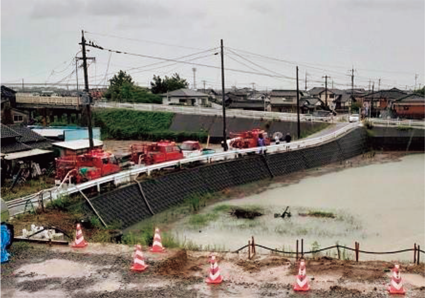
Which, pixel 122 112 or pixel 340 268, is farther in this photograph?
pixel 122 112

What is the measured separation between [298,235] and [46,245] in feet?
27.0

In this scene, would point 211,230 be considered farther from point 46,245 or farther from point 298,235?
point 46,245

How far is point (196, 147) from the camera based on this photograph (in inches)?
1097

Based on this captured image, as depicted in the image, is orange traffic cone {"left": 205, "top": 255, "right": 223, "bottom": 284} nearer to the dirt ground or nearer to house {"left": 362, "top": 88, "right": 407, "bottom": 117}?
the dirt ground

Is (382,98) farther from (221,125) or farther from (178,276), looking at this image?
(178,276)

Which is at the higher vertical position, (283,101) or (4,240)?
(283,101)

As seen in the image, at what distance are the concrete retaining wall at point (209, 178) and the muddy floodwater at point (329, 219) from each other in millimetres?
1686

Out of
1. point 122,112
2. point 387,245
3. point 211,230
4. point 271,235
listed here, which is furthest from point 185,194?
point 122,112

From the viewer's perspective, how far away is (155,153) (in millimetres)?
23312

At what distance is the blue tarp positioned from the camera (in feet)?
35.5

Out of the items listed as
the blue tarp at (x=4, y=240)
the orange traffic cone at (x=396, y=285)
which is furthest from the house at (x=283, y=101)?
the orange traffic cone at (x=396, y=285)

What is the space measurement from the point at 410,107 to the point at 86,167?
3926cm

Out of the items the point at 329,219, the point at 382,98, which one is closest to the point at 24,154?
the point at 329,219

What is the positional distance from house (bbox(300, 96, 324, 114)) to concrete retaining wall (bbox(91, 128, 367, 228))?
2134 centimetres
